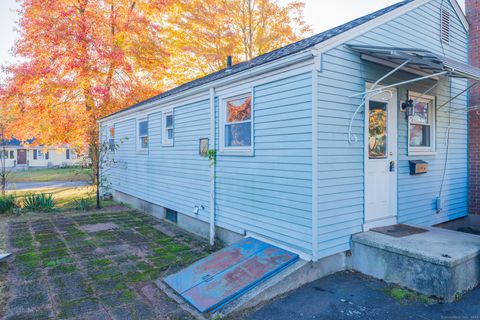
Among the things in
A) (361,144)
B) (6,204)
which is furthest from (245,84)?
(6,204)

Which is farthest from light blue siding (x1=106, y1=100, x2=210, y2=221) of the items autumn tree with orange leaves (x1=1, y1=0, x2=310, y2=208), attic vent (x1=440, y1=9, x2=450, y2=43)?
attic vent (x1=440, y1=9, x2=450, y2=43)

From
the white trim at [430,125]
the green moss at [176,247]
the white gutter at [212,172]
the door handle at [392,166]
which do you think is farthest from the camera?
the white gutter at [212,172]

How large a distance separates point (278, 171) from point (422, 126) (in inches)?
131

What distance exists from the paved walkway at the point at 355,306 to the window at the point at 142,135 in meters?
7.02

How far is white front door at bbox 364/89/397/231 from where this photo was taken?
16.6 feet

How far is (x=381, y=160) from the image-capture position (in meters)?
5.27

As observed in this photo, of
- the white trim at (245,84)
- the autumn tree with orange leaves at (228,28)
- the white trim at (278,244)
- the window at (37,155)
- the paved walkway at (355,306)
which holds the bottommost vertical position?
the paved walkway at (355,306)

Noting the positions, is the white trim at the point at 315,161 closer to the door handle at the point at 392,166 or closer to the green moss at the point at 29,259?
the door handle at the point at 392,166

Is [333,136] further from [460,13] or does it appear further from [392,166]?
[460,13]

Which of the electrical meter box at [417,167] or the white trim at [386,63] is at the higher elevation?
the white trim at [386,63]

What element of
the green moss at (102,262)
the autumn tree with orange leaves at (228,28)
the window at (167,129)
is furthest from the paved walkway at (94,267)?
the autumn tree with orange leaves at (228,28)

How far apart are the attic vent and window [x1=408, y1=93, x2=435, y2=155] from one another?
1457 millimetres

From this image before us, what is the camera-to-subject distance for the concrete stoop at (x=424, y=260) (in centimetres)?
379

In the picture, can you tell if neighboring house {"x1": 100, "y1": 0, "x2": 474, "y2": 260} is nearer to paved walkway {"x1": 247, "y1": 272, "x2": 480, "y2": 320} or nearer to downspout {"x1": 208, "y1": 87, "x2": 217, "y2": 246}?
downspout {"x1": 208, "y1": 87, "x2": 217, "y2": 246}
